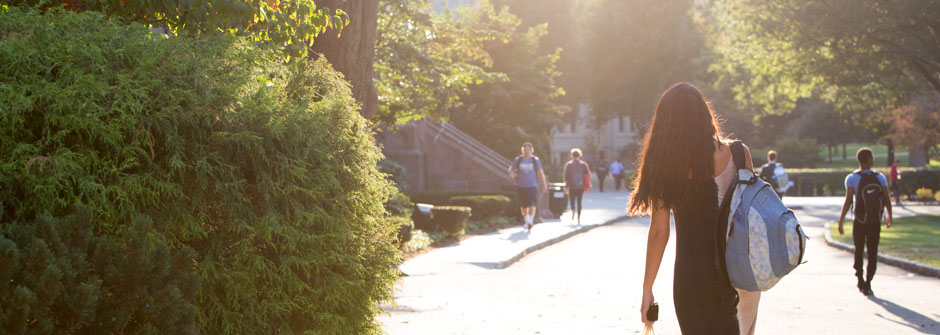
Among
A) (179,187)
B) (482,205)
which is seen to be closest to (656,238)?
→ (179,187)

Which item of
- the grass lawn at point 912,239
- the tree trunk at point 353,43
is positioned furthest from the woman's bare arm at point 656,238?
the grass lawn at point 912,239

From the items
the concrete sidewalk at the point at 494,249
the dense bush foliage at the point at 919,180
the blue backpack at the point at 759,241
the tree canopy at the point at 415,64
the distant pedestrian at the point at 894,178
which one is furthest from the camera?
the dense bush foliage at the point at 919,180

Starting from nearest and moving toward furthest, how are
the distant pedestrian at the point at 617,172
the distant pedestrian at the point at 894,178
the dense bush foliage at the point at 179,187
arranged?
the dense bush foliage at the point at 179,187 < the distant pedestrian at the point at 894,178 < the distant pedestrian at the point at 617,172

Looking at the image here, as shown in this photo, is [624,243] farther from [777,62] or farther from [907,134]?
[907,134]

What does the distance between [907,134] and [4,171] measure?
49.3m

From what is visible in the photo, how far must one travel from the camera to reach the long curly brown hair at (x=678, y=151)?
15.0 feet

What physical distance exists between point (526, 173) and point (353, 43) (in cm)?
1144

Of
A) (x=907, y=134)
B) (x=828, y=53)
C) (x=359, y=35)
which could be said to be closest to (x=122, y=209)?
(x=359, y=35)

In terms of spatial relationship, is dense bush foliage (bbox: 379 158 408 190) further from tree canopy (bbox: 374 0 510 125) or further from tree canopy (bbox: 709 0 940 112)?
tree canopy (bbox: 709 0 940 112)

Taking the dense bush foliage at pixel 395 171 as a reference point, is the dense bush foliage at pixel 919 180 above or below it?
below

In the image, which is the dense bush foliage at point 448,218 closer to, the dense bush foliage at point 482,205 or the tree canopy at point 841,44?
the dense bush foliage at point 482,205

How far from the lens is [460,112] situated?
139ft

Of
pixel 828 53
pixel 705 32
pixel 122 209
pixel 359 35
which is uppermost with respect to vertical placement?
pixel 705 32

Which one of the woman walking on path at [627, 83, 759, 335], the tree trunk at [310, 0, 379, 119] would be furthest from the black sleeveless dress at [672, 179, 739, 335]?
the tree trunk at [310, 0, 379, 119]
